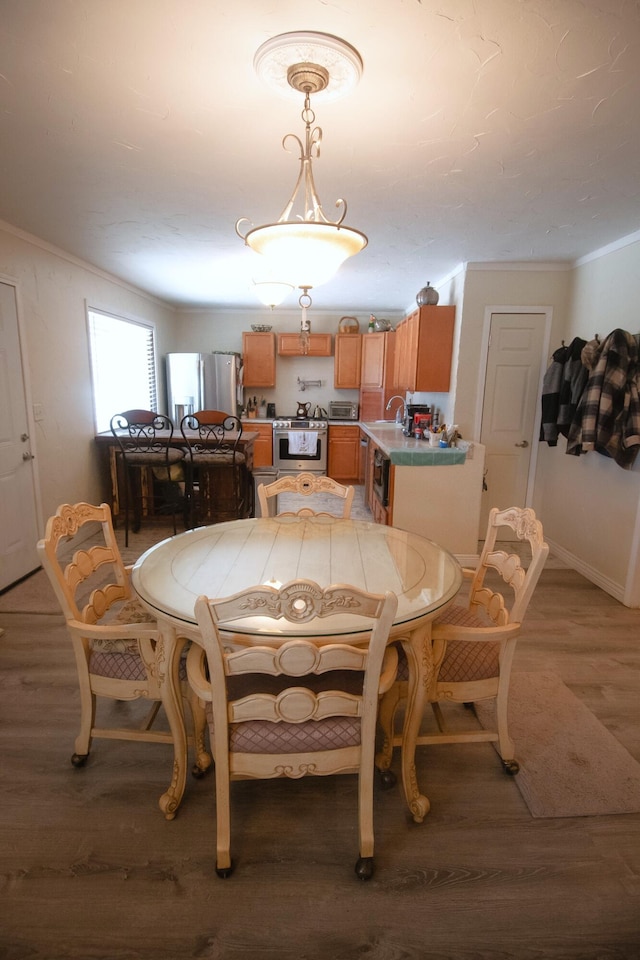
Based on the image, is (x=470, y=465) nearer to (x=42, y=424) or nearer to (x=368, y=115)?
(x=368, y=115)

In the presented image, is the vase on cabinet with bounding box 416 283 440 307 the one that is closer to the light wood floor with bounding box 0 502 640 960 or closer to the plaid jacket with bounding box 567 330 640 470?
the plaid jacket with bounding box 567 330 640 470

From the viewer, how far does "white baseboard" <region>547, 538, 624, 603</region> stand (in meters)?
3.08

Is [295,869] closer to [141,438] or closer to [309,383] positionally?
[141,438]

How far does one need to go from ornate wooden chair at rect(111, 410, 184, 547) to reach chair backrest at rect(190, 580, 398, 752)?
288 cm

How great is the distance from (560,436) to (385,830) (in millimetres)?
3240

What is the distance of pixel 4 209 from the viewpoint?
8.79 feet

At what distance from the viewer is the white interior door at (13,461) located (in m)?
2.98

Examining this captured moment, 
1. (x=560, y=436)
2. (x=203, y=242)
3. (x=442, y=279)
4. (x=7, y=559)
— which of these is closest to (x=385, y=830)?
(x=7, y=559)

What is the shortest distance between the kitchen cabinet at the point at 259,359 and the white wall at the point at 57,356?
2211 millimetres

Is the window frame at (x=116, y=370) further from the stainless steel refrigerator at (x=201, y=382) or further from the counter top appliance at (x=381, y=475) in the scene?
the counter top appliance at (x=381, y=475)

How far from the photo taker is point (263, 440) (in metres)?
6.25

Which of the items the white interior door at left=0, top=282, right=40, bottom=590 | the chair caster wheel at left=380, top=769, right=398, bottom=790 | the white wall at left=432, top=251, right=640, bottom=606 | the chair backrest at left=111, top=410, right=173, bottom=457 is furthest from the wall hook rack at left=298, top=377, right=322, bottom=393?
the chair caster wheel at left=380, top=769, right=398, bottom=790

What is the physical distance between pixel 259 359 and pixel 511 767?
18.7 feet

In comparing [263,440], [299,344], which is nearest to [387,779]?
[263,440]
